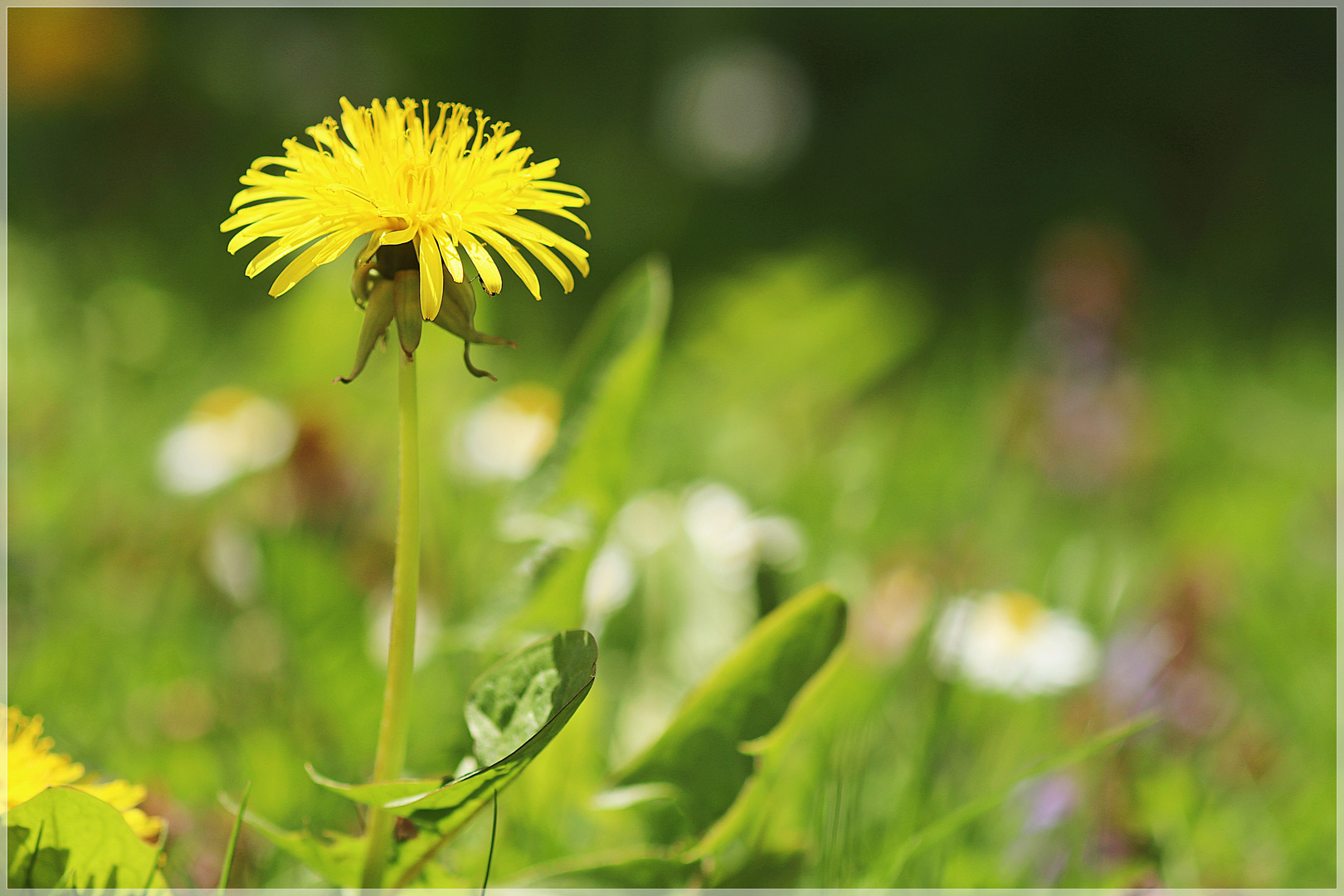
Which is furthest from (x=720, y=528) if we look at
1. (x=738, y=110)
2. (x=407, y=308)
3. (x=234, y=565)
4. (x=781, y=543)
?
(x=738, y=110)

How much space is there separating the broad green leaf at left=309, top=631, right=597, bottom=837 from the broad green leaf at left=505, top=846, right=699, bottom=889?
0.06 metres

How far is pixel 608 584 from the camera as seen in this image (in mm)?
660

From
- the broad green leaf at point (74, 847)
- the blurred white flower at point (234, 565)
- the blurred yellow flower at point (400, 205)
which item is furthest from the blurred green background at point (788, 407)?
the blurred yellow flower at point (400, 205)

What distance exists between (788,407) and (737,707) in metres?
0.86

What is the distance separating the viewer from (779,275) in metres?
1.30

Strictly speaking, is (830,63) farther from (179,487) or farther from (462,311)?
(462,311)

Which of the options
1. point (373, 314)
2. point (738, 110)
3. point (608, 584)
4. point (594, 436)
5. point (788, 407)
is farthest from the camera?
point (738, 110)

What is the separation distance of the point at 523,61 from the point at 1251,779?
2.34 m

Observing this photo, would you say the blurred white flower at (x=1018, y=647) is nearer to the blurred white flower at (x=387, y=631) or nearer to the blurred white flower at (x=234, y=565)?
the blurred white flower at (x=387, y=631)

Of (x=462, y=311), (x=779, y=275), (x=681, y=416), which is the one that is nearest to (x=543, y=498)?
(x=462, y=311)

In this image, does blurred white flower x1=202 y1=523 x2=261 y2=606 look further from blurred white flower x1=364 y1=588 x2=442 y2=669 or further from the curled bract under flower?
the curled bract under flower

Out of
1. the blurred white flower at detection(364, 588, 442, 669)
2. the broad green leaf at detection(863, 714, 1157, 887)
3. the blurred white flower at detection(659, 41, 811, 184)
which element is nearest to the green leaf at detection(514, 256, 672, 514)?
the blurred white flower at detection(364, 588, 442, 669)

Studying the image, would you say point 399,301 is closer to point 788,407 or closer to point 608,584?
point 608,584

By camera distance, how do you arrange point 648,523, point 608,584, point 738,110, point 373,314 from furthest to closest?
point 738,110, point 648,523, point 608,584, point 373,314
